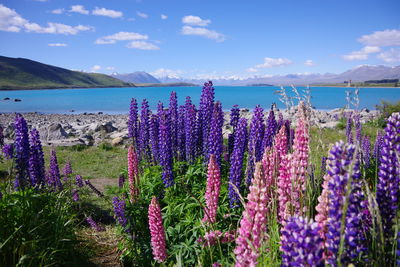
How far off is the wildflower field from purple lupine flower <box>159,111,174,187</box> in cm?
2

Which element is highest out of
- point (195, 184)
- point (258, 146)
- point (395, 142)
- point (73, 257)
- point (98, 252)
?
point (395, 142)

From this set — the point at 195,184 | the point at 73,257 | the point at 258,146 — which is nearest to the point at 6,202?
the point at 73,257

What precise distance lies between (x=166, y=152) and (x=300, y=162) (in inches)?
116

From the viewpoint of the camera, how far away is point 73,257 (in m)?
4.41

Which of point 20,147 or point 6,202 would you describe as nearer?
point 6,202

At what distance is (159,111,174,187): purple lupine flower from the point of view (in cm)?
526

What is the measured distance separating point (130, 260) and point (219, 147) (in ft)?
7.94

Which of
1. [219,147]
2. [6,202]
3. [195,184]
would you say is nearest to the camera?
[6,202]

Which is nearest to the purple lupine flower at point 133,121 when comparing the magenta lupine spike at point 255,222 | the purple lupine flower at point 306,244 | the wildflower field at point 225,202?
the wildflower field at point 225,202

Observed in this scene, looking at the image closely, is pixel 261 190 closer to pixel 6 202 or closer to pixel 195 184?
pixel 195 184

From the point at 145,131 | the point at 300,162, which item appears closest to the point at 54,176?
the point at 145,131

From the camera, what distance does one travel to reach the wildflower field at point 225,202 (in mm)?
1965

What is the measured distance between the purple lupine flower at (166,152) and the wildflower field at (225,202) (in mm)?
19

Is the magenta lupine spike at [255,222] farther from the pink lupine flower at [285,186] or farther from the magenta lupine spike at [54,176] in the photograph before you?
the magenta lupine spike at [54,176]
